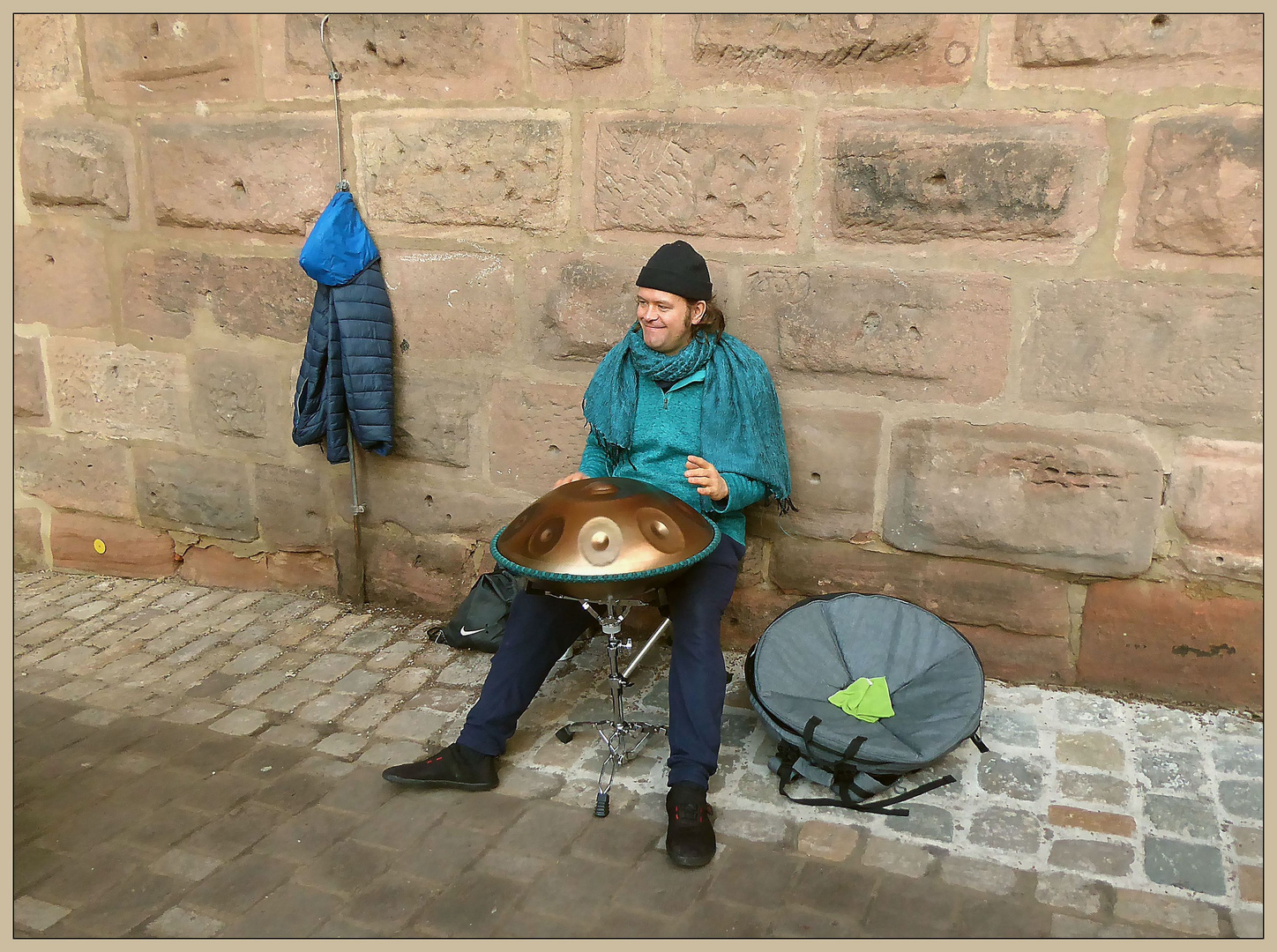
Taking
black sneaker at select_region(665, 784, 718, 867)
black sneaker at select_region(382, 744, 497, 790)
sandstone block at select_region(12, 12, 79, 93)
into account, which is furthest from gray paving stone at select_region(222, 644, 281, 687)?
sandstone block at select_region(12, 12, 79, 93)

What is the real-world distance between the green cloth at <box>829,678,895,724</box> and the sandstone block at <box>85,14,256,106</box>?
9.33ft

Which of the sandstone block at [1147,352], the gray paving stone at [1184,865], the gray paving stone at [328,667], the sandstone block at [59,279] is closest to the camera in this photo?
the gray paving stone at [1184,865]

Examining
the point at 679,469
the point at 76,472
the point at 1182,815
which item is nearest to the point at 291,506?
the point at 76,472

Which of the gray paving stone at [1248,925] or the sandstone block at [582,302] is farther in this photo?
the sandstone block at [582,302]

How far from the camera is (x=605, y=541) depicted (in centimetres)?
238

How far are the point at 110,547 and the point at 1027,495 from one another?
3.67 m

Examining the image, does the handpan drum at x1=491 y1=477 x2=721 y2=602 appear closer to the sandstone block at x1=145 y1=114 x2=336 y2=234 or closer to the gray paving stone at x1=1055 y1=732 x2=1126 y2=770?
the gray paving stone at x1=1055 y1=732 x2=1126 y2=770

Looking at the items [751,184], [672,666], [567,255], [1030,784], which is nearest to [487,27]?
[567,255]

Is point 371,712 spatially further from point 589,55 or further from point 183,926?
point 589,55

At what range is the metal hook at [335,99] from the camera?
3439 mm

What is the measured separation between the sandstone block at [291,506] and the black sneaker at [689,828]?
80.4 inches

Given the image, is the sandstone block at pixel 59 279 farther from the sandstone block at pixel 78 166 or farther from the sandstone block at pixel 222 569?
the sandstone block at pixel 222 569

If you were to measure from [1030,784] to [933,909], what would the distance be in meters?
0.60

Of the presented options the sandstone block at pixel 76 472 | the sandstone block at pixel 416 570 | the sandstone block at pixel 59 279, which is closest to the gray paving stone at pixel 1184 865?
the sandstone block at pixel 416 570
